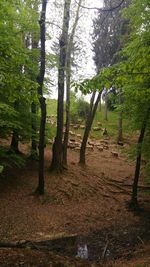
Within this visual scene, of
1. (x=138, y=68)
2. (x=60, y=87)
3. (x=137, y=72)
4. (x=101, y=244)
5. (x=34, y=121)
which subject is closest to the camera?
(x=138, y=68)

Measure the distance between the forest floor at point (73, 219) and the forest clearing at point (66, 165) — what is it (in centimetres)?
4

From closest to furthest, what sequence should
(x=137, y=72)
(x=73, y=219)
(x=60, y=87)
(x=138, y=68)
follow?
1. (x=138, y=68)
2. (x=137, y=72)
3. (x=73, y=219)
4. (x=60, y=87)

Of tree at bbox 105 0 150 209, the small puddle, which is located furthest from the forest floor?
tree at bbox 105 0 150 209

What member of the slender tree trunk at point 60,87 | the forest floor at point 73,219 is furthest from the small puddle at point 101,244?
the slender tree trunk at point 60,87

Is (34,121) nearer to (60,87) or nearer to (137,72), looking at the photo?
(60,87)

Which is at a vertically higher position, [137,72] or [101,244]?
[137,72]

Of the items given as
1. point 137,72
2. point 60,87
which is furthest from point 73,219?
point 137,72

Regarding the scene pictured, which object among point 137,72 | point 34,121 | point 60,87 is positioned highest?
point 60,87

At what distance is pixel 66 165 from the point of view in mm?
18266

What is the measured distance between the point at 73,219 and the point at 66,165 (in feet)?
18.7

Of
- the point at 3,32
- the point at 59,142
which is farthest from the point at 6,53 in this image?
the point at 59,142

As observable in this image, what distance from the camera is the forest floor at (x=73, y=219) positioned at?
330 inches

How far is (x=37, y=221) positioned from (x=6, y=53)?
7551mm

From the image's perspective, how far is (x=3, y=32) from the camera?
811cm
